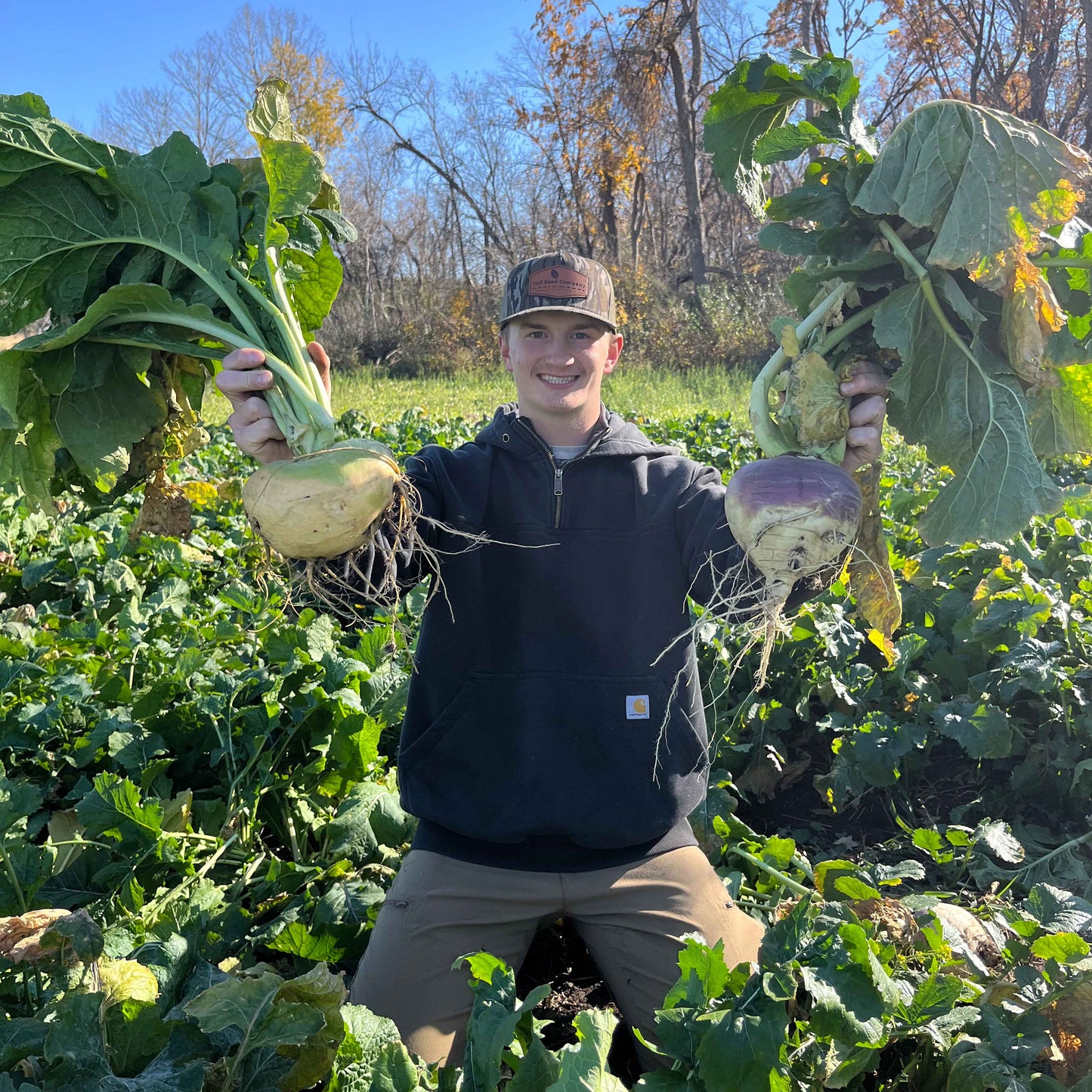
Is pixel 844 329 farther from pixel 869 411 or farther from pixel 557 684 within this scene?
pixel 557 684

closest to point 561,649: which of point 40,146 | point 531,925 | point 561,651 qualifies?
point 561,651

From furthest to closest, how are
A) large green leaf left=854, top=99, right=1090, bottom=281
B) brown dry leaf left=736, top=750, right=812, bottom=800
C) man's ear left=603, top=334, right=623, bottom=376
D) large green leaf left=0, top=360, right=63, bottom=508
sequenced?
brown dry leaf left=736, top=750, right=812, bottom=800 → man's ear left=603, top=334, right=623, bottom=376 → large green leaf left=0, top=360, right=63, bottom=508 → large green leaf left=854, top=99, right=1090, bottom=281

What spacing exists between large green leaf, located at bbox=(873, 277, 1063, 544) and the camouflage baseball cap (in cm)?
92

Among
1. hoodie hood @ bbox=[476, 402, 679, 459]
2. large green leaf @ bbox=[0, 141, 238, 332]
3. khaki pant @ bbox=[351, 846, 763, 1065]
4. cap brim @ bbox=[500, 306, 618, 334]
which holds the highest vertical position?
large green leaf @ bbox=[0, 141, 238, 332]

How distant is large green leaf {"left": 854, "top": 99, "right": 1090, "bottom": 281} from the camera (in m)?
1.80

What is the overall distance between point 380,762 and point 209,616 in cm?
138

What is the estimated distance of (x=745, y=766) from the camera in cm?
362

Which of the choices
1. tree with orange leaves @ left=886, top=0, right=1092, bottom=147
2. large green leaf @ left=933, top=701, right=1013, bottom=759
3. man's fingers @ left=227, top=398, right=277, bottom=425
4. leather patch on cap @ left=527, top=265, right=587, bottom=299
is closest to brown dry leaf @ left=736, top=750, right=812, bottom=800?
large green leaf @ left=933, top=701, right=1013, bottom=759

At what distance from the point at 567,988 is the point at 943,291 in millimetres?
2006

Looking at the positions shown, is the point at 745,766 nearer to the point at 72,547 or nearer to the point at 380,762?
the point at 380,762

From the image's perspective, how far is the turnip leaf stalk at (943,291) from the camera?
71.5 inches

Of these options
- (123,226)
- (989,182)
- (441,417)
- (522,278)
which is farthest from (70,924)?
(441,417)

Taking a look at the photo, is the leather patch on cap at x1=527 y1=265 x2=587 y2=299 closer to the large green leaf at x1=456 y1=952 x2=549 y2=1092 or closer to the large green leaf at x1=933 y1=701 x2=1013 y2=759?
the large green leaf at x1=456 y1=952 x2=549 y2=1092

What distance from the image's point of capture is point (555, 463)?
2.64 m
